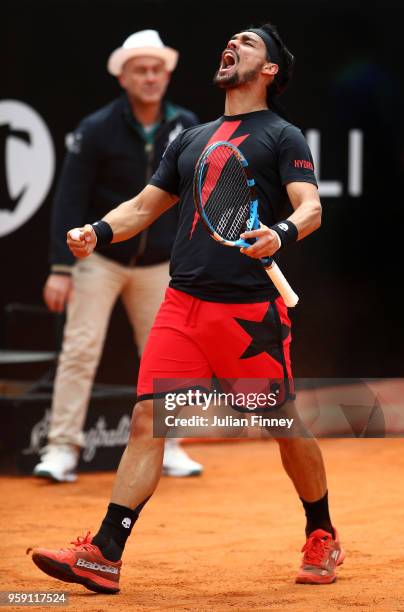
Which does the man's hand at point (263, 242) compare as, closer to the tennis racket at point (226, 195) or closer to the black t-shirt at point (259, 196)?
the tennis racket at point (226, 195)

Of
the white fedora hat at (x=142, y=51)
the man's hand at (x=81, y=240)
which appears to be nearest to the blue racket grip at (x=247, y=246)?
the man's hand at (x=81, y=240)

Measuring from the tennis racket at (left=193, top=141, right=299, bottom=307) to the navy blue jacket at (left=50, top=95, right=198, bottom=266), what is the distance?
2208 mm

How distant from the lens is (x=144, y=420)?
4.02m

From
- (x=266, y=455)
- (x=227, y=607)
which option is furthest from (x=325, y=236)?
(x=227, y=607)

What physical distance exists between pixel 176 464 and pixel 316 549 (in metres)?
2.52

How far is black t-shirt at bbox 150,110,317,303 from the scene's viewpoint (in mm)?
4129

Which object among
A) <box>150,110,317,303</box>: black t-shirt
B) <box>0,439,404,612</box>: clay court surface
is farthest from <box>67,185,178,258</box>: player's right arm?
<box>0,439,404,612</box>: clay court surface

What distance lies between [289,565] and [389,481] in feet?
6.82

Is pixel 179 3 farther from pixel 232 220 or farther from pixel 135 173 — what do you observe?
pixel 232 220

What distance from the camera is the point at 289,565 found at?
14.9ft

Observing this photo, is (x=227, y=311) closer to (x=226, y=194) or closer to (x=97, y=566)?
(x=226, y=194)

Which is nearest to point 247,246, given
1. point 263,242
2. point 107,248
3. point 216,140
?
point 263,242

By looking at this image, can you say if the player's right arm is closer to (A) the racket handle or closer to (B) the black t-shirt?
(B) the black t-shirt

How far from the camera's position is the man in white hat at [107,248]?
635 centimetres
